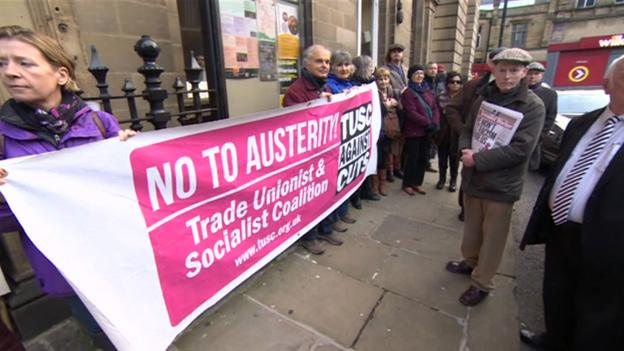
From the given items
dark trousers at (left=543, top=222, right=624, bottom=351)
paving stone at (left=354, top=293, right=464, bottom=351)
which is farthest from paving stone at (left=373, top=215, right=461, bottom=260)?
dark trousers at (left=543, top=222, right=624, bottom=351)

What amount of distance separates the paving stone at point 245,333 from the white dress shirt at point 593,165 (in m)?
1.73

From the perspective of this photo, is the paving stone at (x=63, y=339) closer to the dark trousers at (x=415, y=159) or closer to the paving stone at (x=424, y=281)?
the paving stone at (x=424, y=281)

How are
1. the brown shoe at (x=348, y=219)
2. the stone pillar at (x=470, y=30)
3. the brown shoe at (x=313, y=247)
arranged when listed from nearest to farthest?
1. the brown shoe at (x=313, y=247)
2. the brown shoe at (x=348, y=219)
3. the stone pillar at (x=470, y=30)

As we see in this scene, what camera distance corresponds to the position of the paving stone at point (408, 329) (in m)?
2.01

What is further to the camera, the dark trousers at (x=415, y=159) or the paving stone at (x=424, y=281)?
the dark trousers at (x=415, y=159)

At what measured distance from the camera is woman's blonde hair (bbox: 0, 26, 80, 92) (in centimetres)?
126

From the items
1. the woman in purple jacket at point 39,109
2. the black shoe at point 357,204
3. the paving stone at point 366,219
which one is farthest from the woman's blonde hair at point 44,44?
the black shoe at point 357,204

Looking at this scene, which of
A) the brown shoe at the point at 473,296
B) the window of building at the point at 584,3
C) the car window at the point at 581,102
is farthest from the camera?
the window of building at the point at 584,3

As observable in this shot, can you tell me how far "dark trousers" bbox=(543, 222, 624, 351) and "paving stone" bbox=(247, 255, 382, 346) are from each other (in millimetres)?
1145

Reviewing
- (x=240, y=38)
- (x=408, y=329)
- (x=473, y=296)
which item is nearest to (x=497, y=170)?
(x=473, y=296)

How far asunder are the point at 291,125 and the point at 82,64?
66.3 inches

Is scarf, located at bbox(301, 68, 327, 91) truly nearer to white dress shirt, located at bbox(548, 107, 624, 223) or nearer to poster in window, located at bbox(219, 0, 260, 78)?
poster in window, located at bbox(219, 0, 260, 78)

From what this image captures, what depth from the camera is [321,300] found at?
2420mm

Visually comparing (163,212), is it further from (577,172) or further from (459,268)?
(459,268)
